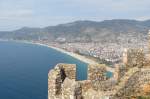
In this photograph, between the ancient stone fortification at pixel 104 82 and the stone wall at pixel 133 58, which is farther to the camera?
the stone wall at pixel 133 58

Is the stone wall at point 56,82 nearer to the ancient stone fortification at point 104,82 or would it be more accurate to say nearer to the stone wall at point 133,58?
the ancient stone fortification at point 104,82

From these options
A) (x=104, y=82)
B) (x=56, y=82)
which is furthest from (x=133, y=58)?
(x=56, y=82)

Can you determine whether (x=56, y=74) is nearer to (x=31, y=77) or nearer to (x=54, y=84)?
(x=54, y=84)

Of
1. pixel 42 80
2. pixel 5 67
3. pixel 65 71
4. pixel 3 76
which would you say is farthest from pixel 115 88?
pixel 5 67

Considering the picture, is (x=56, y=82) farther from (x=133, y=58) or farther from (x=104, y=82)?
(x=133, y=58)

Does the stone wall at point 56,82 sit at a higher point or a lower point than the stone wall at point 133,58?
lower

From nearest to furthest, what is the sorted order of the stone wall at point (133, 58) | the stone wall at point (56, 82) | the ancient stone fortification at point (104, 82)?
the ancient stone fortification at point (104, 82) < the stone wall at point (56, 82) < the stone wall at point (133, 58)

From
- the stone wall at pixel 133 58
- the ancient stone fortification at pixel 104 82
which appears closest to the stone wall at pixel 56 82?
the ancient stone fortification at pixel 104 82

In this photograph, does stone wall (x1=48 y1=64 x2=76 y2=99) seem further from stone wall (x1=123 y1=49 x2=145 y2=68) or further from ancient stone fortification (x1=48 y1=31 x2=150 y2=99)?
stone wall (x1=123 y1=49 x2=145 y2=68)

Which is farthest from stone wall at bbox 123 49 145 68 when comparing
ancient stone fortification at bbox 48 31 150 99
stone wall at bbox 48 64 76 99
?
stone wall at bbox 48 64 76 99
